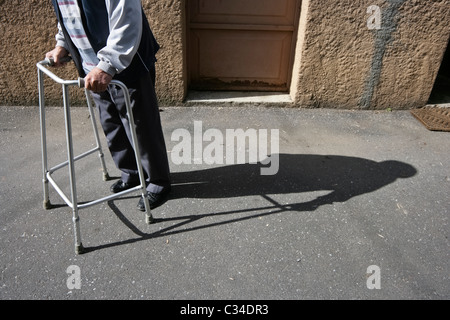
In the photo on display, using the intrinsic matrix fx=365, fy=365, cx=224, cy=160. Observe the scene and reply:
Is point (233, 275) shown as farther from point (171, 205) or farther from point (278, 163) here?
point (278, 163)

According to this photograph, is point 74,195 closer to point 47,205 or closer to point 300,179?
point 47,205

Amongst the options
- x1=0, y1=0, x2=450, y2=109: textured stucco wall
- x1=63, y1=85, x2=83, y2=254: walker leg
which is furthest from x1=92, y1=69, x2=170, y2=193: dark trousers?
x1=0, y1=0, x2=450, y2=109: textured stucco wall

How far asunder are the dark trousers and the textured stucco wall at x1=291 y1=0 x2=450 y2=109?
2.53 metres

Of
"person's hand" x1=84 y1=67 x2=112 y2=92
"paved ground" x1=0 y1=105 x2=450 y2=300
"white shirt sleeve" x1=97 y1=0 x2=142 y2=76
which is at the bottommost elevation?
"paved ground" x1=0 y1=105 x2=450 y2=300

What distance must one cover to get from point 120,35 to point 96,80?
12.8 inches

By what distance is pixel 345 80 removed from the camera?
481 centimetres

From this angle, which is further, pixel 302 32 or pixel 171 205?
pixel 302 32

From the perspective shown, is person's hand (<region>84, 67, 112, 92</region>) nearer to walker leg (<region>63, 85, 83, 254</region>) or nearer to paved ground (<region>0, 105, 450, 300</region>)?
walker leg (<region>63, 85, 83, 254</region>)

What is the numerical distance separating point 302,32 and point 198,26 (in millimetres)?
1334

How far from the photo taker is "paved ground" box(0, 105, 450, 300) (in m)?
2.44

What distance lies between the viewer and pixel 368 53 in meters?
4.64

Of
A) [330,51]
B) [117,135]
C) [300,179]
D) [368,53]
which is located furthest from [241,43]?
[117,135]

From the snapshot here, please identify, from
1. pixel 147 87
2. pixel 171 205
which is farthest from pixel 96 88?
pixel 171 205
